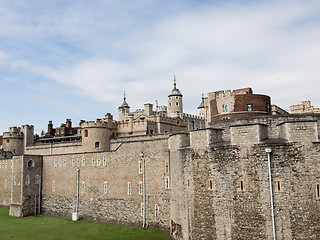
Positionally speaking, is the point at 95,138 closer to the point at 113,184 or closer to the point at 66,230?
the point at 113,184

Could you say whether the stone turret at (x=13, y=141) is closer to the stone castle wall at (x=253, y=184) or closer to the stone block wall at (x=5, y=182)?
the stone block wall at (x=5, y=182)

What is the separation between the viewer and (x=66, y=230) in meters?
31.9

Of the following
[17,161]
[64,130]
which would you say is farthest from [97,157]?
[64,130]

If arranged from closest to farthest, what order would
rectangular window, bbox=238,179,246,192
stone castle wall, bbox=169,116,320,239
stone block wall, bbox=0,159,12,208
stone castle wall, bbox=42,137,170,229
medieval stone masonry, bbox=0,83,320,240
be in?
stone castle wall, bbox=169,116,320,239 < medieval stone masonry, bbox=0,83,320,240 < rectangular window, bbox=238,179,246,192 < stone castle wall, bbox=42,137,170,229 < stone block wall, bbox=0,159,12,208

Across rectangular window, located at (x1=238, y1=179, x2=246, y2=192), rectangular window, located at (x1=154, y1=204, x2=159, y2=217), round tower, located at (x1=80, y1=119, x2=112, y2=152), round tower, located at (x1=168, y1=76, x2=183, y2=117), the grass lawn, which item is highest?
round tower, located at (x1=168, y1=76, x2=183, y2=117)

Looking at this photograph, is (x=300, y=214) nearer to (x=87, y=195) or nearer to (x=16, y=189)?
(x=87, y=195)

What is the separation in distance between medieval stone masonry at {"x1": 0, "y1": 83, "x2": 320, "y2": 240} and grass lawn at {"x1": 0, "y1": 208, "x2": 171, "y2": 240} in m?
1.23

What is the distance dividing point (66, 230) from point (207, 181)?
60.1 ft

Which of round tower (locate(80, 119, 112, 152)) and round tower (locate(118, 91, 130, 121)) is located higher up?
round tower (locate(118, 91, 130, 121))

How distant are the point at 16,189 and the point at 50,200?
508cm

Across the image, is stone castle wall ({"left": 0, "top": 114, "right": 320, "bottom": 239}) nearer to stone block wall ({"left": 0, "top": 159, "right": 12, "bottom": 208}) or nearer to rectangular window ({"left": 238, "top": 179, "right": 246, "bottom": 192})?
rectangular window ({"left": 238, "top": 179, "right": 246, "bottom": 192})

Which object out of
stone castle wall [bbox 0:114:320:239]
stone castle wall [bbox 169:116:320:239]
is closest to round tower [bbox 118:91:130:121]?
stone castle wall [bbox 0:114:320:239]

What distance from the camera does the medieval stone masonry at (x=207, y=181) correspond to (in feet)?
58.6

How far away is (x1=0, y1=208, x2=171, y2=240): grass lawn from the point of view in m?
28.1
